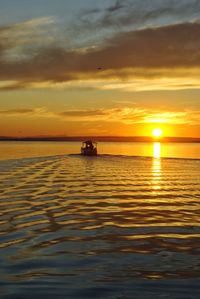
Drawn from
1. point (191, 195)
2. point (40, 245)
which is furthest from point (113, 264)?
point (191, 195)

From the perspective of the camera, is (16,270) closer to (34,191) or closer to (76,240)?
(76,240)

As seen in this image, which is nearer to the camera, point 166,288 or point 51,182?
point 166,288

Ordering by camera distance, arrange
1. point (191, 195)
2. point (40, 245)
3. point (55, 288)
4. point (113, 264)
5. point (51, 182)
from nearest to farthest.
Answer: point (55, 288)
point (113, 264)
point (40, 245)
point (191, 195)
point (51, 182)

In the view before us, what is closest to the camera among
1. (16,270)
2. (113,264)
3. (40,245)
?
(16,270)

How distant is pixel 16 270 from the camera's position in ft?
35.5

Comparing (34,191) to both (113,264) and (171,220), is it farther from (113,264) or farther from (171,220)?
(113,264)

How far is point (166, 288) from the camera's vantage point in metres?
9.63

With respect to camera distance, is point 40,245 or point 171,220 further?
point 171,220

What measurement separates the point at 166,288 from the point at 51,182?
80.0 feet

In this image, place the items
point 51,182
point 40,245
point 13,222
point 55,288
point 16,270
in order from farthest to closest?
1. point 51,182
2. point 13,222
3. point 40,245
4. point 16,270
5. point 55,288

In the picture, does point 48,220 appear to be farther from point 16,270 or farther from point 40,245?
point 16,270

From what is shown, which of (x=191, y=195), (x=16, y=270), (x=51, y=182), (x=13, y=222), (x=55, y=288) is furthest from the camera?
(x=51, y=182)

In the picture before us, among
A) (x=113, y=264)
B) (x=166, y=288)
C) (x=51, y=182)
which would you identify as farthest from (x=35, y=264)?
(x=51, y=182)

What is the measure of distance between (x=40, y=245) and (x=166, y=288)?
5.37 m
